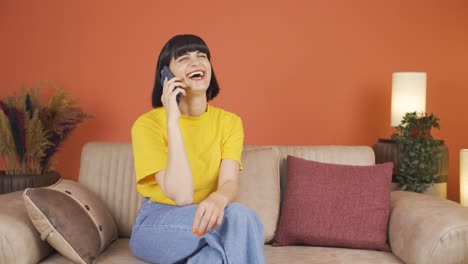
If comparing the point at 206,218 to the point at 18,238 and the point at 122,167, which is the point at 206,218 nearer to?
the point at 18,238

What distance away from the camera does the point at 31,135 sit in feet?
9.86

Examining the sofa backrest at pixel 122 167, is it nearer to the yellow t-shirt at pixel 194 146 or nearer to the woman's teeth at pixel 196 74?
the yellow t-shirt at pixel 194 146

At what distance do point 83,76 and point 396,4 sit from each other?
2.10 m

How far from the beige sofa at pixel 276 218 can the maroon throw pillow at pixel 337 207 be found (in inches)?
1.8

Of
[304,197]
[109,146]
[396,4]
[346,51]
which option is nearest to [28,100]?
[109,146]

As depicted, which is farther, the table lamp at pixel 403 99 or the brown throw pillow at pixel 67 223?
the table lamp at pixel 403 99

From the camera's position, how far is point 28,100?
311 cm

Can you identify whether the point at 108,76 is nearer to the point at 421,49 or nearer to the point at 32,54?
the point at 32,54

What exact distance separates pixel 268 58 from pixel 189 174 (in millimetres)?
1767

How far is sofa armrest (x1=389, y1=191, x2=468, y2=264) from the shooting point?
200 cm

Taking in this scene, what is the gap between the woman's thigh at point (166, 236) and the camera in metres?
1.77

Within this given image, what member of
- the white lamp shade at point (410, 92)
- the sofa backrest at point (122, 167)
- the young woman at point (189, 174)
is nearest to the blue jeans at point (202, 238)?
the young woman at point (189, 174)

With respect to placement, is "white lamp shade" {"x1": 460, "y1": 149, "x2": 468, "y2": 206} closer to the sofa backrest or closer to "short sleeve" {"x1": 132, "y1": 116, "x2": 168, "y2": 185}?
the sofa backrest

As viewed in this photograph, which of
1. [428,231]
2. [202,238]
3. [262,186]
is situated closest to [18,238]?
[202,238]
